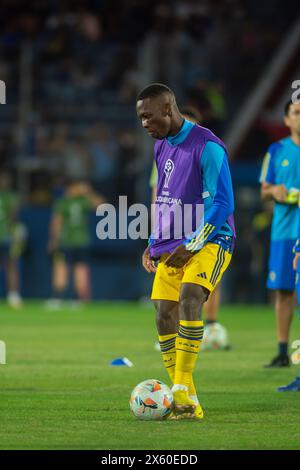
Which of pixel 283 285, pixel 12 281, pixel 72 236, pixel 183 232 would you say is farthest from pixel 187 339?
pixel 12 281

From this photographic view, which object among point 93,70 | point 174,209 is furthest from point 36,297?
point 174,209

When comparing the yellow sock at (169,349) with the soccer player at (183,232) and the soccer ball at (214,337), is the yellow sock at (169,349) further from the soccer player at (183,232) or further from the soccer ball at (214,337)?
the soccer ball at (214,337)

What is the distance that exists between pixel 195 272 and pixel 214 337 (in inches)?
225

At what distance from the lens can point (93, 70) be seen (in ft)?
82.2

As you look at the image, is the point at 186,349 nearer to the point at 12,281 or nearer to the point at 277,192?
the point at 277,192

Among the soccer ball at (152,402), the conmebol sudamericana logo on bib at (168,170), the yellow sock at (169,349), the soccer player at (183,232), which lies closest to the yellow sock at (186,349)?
the soccer player at (183,232)

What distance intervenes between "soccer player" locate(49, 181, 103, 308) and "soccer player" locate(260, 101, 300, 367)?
11478mm

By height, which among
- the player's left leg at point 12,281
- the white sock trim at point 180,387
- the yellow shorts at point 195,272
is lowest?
the player's left leg at point 12,281

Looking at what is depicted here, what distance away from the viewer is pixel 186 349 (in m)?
7.68

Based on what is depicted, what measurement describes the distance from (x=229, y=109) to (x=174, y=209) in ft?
55.5

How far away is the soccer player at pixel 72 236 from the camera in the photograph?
2273 cm

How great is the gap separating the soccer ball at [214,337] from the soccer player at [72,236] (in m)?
9.41

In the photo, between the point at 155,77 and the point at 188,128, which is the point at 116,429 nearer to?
the point at 188,128
